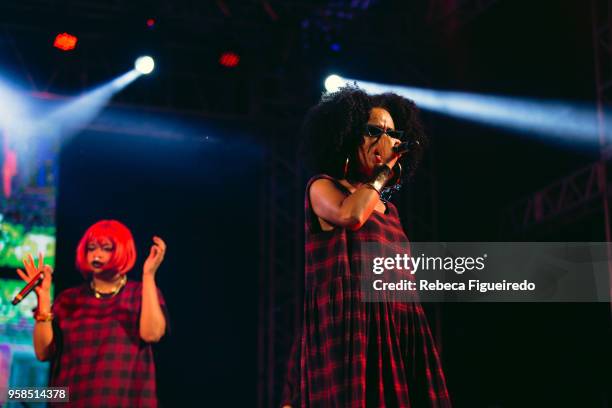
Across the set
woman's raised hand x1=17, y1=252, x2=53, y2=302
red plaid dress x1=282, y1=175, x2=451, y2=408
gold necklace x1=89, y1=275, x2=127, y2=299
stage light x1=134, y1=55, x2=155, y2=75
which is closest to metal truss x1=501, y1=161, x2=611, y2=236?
stage light x1=134, y1=55, x2=155, y2=75

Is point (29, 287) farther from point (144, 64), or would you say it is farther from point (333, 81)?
point (333, 81)

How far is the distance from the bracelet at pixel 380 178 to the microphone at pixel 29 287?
9.17ft

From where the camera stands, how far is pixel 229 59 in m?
7.78

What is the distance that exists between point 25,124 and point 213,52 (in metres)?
1.65

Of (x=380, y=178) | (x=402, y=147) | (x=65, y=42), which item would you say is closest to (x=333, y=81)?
(x=65, y=42)

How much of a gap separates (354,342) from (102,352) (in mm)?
2965

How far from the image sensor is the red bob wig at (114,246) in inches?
218

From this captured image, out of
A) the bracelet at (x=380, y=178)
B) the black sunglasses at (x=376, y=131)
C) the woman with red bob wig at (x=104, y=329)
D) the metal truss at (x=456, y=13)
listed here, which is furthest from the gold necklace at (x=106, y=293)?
the metal truss at (x=456, y=13)

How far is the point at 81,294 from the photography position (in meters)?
5.54

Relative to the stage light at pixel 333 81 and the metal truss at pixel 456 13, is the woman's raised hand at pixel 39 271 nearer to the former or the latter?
the stage light at pixel 333 81

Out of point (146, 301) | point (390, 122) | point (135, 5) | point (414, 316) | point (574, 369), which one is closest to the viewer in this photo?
point (414, 316)

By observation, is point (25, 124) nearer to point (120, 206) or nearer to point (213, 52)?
point (120, 206)

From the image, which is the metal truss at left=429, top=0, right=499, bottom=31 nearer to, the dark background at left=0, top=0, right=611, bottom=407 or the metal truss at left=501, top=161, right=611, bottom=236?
the dark background at left=0, top=0, right=611, bottom=407

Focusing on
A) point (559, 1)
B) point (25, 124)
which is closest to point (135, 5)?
point (25, 124)
